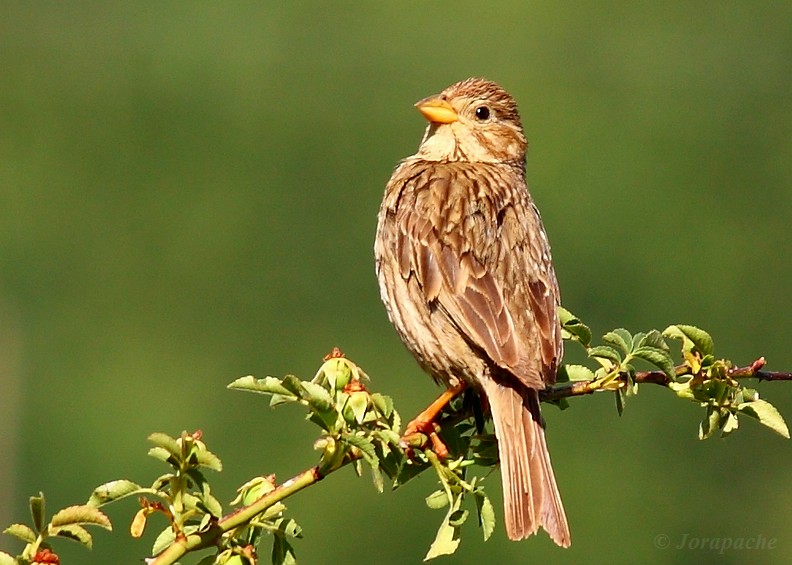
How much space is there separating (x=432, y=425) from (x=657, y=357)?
30.5 inches

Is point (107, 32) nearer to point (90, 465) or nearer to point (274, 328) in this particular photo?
point (274, 328)

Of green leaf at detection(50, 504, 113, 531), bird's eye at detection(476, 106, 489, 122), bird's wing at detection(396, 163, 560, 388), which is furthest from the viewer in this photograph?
bird's eye at detection(476, 106, 489, 122)

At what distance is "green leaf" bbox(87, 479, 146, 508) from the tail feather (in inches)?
52.4

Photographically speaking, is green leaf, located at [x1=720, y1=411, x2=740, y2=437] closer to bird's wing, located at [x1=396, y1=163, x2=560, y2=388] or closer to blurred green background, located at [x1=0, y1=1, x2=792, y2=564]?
bird's wing, located at [x1=396, y1=163, x2=560, y2=388]

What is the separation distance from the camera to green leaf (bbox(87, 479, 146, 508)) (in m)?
3.72

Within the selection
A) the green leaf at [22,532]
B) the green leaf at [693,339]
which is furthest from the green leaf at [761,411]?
the green leaf at [22,532]

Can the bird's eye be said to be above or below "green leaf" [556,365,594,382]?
above

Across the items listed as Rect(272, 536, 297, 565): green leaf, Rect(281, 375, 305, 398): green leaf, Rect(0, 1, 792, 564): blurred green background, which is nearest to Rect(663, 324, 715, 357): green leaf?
Rect(281, 375, 305, 398): green leaf

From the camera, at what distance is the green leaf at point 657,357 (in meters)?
4.19

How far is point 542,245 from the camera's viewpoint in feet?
19.5

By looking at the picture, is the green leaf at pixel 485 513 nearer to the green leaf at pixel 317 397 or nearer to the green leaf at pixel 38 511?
the green leaf at pixel 317 397

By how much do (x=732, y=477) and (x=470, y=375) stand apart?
34325 mm

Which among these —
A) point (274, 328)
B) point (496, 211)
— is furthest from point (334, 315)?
point (496, 211)

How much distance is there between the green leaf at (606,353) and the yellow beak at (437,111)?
2.56 metres
